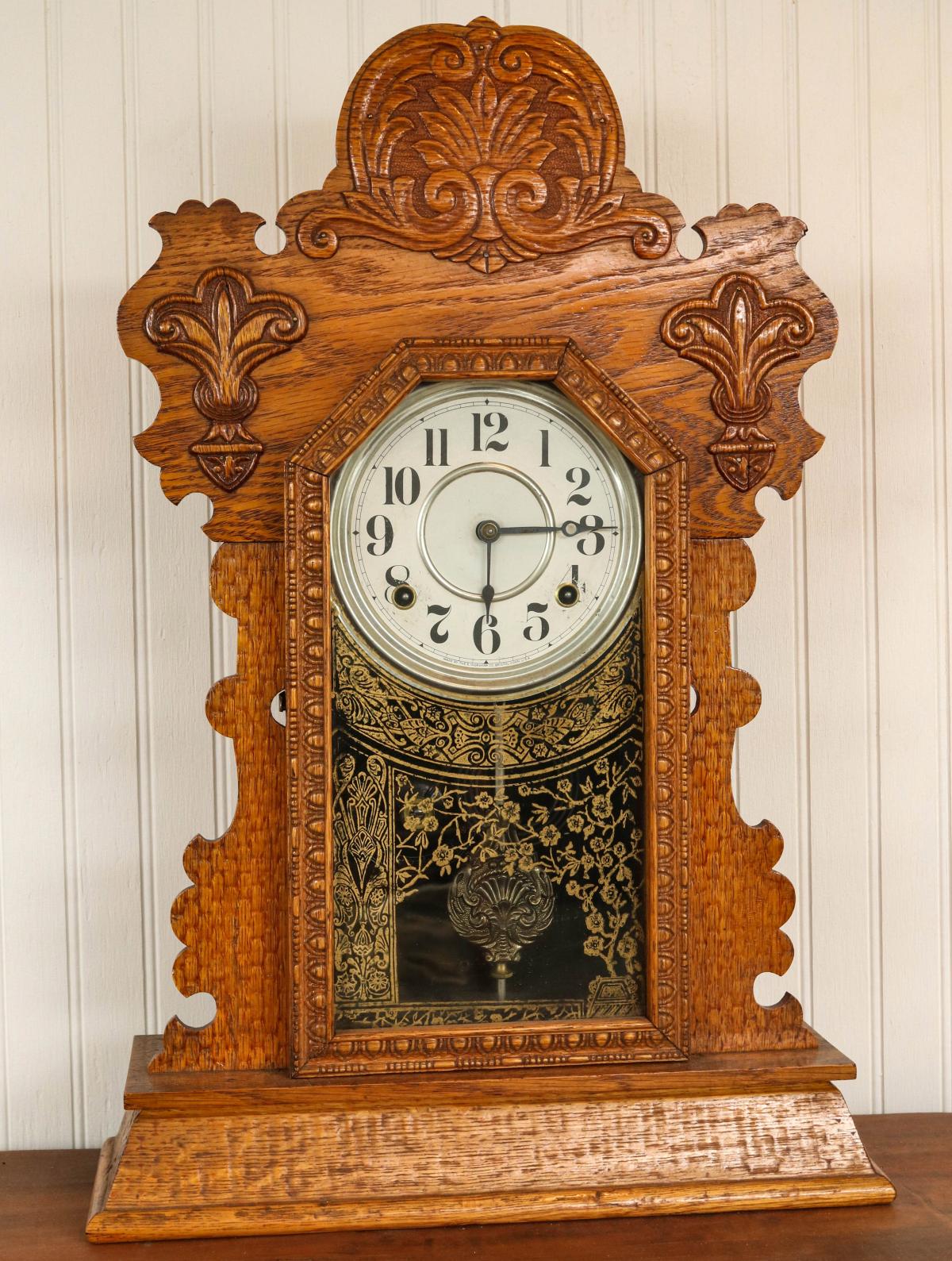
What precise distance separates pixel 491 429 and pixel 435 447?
6 centimetres

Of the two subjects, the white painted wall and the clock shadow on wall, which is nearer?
the clock shadow on wall

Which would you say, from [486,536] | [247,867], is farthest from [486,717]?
[247,867]

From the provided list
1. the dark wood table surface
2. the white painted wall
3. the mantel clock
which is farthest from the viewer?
the white painted wall

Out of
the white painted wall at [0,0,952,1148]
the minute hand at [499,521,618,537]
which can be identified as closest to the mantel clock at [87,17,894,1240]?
the minute hand at [499,521,618,537]

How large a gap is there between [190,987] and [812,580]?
0.91 metres

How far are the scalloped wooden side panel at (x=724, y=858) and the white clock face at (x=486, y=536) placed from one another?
0.10 m

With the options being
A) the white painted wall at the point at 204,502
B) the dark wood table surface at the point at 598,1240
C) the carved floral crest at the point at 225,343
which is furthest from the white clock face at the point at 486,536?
the dark wood table surface at the point at 598,1240

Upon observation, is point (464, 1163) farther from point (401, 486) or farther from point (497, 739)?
point (401, 486)

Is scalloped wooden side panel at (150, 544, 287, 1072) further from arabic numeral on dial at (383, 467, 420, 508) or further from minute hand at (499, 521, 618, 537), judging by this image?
minute hand at (499, 521, 618, 537)

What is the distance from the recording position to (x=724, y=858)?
131cm

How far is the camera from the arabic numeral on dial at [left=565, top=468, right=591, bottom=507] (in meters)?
1.28

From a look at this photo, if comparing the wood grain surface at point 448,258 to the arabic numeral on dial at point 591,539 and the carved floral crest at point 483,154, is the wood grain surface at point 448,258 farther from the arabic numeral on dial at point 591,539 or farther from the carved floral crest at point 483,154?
the arabic numeral on dial at point 591,539

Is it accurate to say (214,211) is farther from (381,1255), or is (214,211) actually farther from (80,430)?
(381,1255)

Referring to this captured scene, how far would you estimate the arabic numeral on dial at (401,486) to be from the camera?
1261 millimetres
